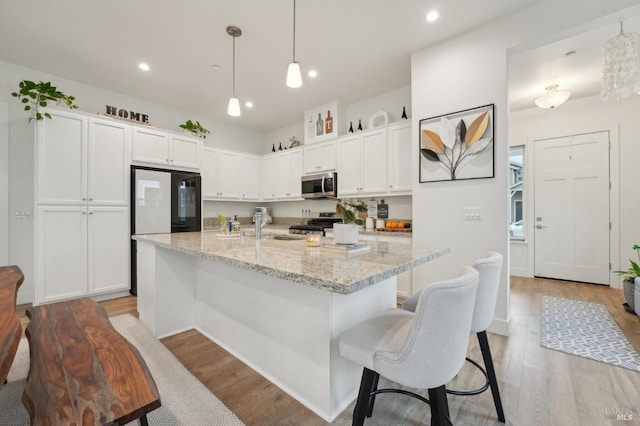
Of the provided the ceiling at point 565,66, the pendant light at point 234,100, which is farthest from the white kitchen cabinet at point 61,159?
the ceiling at point 565,66

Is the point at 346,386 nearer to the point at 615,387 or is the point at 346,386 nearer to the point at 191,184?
the point at 615,387

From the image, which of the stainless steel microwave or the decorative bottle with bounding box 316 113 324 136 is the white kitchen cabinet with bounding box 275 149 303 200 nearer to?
the stainless steel microwave

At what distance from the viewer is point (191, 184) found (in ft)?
13.8

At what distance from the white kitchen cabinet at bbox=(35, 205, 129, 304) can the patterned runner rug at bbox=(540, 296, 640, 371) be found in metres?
4.75

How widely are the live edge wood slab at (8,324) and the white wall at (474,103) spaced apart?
9.89ft

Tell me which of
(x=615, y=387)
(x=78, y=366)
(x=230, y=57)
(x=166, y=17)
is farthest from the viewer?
(x=230, y=57)

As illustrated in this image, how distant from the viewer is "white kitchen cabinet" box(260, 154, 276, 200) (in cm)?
535

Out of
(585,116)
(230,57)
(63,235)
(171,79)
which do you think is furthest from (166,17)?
(585,116)

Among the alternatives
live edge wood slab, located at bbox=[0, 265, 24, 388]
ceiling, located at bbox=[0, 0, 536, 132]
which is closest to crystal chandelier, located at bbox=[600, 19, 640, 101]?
ceiling, located at bbox=[0, 0, 536, 132]

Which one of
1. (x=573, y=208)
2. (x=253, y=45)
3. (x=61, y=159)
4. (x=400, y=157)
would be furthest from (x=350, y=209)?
(x=573, y=208)

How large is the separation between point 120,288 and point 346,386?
3.43 metres

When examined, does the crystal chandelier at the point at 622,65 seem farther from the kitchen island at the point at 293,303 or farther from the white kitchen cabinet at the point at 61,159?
the white kitchen cabinet at the point at 61,159

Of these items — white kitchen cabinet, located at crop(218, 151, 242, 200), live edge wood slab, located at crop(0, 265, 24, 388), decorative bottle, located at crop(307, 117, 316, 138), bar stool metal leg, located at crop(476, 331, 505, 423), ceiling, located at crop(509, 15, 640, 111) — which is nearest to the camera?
live edge wood slab, located at crop(0, 265, 24, 388)

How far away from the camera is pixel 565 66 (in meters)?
3.25
